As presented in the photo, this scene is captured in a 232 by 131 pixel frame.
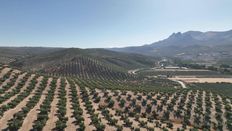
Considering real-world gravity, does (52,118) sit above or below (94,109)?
above

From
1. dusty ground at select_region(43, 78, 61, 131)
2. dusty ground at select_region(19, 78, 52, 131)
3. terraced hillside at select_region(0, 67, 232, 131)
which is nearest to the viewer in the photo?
dusty ground at select_region(19, 78, 52, 131)

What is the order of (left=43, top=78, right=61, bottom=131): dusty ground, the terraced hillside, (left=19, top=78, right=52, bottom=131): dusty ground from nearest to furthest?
1. (left=19, top=78, right=52, bottom=131): dusty ground
2. (left=43, top=78, right=61, bottom=131): dusty ground
3. the terraced hillside

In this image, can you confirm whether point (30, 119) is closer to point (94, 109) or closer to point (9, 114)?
point (9, 114)

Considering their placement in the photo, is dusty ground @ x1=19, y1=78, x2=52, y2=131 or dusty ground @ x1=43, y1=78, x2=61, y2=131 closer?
dusty ground @ x1=19, y1=78, x2=52, y2=131

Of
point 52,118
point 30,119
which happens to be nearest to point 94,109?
point 52,118

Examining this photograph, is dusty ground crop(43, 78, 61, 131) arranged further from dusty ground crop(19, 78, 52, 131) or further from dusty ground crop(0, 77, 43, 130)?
dusty ground crop(0, 77, 43, 130)

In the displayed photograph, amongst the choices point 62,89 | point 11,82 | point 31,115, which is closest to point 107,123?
point 31,115

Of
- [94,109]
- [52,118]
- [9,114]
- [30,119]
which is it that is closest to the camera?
[30,119]

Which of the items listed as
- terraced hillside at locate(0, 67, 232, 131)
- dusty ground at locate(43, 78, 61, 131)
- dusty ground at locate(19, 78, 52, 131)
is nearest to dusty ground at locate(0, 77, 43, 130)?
terraced hillside at locate(0, 67, 232, 131)
